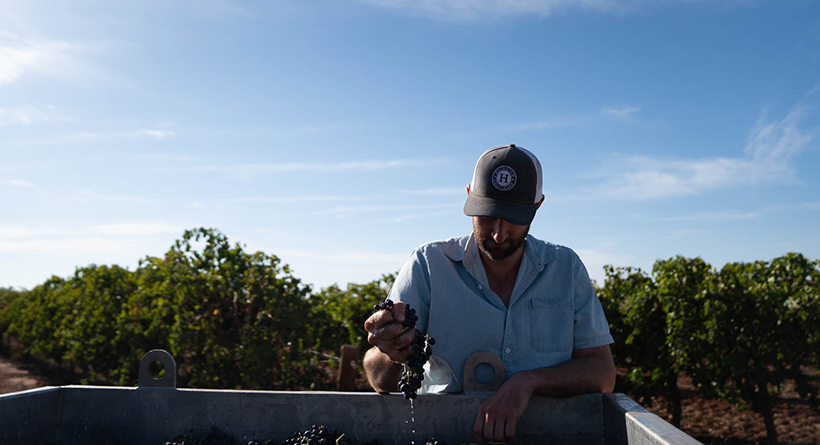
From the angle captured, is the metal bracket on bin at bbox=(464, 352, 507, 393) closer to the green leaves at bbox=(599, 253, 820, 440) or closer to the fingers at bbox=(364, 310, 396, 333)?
the fingers at bbox=(364, 310, 396, 333)

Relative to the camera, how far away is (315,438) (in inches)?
83.8

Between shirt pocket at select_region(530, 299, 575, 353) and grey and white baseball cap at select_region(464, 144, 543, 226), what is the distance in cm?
41

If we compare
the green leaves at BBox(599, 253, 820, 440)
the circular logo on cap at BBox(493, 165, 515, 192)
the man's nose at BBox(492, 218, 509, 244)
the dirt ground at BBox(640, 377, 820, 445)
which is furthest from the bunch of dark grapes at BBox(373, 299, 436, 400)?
the dirt ground at BBox(640, 377, 820, 445)

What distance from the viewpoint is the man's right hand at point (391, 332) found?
2.18 meters

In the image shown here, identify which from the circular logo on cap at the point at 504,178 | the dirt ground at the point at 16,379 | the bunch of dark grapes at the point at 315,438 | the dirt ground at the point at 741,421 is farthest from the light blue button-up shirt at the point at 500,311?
the dirt ground at the point at 16,379

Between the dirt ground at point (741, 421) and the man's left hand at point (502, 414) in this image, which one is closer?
the man's left hand at point (502, 414)

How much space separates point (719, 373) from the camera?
644 centimetres

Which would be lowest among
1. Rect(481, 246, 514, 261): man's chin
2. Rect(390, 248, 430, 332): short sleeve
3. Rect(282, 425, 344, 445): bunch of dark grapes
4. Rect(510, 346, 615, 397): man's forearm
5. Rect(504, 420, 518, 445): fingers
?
Rect(282, 425, 344, 445): bunch of dark grapes

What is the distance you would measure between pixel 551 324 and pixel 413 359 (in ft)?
2.63

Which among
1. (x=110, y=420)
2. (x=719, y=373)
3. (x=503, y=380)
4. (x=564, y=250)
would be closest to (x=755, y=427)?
(x=719, y=373)

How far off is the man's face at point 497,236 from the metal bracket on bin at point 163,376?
144 centimetres

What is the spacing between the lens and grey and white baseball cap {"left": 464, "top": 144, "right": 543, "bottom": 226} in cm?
262

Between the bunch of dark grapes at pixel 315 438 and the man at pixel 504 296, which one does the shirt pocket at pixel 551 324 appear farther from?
the bunch of dark grapes at pixel 315 438

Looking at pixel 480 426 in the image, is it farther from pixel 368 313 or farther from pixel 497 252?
pixel 368 313
